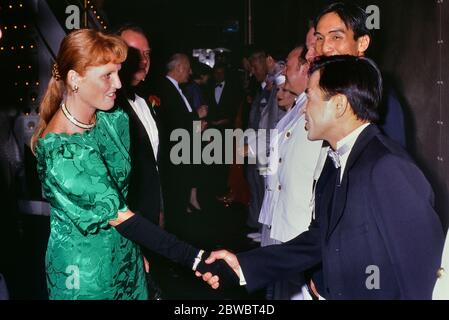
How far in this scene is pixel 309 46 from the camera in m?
3.31

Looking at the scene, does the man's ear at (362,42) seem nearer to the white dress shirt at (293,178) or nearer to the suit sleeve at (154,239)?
the white dress shirt at (293,178)

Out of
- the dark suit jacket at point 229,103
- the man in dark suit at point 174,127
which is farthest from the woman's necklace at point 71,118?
the dark suit jacket at point 229,103

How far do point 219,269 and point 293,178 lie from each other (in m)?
0.71

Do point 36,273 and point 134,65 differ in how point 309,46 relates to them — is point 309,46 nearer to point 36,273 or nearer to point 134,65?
point 134,65

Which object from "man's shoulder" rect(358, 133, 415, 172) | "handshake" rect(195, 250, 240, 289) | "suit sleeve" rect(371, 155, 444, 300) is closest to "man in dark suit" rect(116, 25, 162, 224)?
"handshake" rect(195, 250, 240, 289)

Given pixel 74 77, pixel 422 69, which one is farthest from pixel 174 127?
pixel 74 77

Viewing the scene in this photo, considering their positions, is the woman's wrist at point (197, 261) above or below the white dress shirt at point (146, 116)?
below

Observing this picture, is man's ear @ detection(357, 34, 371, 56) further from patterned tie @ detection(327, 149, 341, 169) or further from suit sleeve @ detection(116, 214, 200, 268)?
suit sleeve @ detection(116, 214, 200, 268)


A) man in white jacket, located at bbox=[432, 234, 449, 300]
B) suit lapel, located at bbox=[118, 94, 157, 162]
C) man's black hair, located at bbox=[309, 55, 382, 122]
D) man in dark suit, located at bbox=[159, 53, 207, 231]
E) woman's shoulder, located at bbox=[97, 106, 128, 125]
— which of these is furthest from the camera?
man in dark suit, located at bbox=[159, 53, 207, 231]

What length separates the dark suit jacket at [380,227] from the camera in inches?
71.7

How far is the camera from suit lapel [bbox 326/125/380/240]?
200cm

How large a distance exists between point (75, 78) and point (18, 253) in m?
1.67

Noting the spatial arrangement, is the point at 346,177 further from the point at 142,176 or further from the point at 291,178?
the point at 142,176
